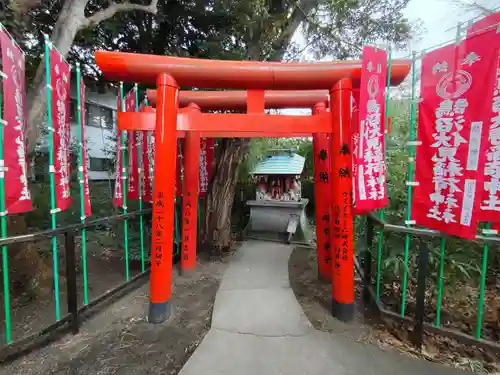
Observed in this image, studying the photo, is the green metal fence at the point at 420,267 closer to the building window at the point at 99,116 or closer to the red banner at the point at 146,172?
the red banner at the point at 146,172

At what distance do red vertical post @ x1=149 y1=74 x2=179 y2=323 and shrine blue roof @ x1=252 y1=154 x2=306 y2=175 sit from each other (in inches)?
161

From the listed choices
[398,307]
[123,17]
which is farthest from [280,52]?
[398,307]

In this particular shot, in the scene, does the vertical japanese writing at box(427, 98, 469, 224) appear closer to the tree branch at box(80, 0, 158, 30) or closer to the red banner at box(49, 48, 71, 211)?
the red banner at box(49, 48, 71, 211)

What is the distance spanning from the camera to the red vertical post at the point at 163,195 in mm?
3010

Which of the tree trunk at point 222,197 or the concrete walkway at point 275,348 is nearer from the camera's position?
the concrete walkway at point 275,348

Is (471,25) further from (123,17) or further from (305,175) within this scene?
(305,175)

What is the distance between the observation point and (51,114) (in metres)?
2.56

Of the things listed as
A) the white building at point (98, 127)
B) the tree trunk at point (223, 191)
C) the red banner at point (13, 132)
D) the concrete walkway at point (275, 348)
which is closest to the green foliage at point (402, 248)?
the concrete walkway at point (275, 348)

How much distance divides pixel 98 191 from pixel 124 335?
29.8 ft

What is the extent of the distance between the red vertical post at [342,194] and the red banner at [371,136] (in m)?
0.22

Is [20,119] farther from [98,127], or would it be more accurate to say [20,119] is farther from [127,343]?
[98,127]

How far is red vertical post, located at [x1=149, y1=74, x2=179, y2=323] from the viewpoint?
301cm

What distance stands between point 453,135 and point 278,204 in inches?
189

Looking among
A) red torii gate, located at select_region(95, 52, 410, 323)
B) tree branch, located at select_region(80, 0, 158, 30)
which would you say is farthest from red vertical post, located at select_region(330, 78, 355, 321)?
tree branch, located at select_region(80, 0, 158, 30)
